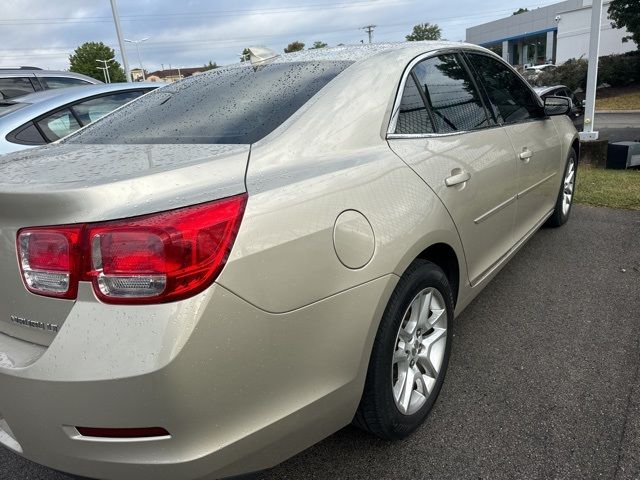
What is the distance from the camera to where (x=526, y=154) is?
3283 mm

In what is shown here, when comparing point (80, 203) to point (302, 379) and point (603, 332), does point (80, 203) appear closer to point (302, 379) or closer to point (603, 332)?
point (302, 379)

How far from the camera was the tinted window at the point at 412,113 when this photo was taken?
88.7 inches

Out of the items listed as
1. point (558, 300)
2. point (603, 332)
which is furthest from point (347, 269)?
point (558, 300)

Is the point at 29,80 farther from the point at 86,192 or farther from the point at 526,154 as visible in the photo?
the point at 86,192

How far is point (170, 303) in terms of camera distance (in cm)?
135

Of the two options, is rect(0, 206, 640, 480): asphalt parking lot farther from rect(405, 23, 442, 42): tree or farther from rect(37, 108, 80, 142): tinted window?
rect(405, 23, 442, 42): tree

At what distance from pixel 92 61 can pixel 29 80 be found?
226 feet

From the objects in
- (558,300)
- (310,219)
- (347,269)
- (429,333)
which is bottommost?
(558,300)

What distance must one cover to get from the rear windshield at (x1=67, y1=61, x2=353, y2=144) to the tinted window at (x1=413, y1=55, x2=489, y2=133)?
501mm

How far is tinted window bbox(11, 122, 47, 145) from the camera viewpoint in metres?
4.26

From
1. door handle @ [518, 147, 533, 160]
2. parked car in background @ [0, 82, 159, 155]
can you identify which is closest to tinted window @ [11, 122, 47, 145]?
parked car in background @ [0, 82, 159, 155]

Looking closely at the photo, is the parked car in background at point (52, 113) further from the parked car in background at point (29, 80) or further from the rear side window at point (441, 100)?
the rear side window at point (441, 100)

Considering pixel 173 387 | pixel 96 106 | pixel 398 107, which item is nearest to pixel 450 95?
pixel 398 107

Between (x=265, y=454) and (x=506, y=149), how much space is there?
7.27 ft
